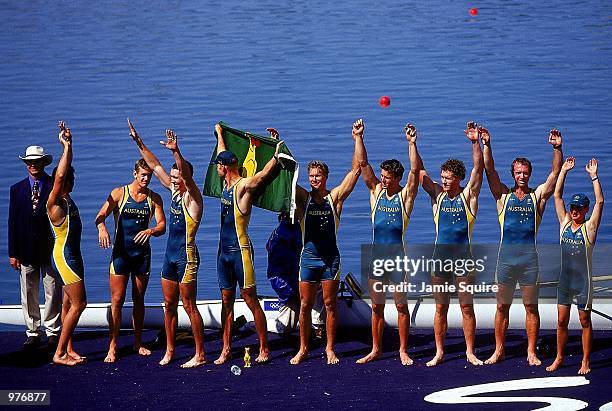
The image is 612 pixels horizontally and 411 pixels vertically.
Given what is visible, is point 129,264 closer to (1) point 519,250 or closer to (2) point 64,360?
(2) point 64,360

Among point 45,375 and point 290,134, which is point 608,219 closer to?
point 290,134

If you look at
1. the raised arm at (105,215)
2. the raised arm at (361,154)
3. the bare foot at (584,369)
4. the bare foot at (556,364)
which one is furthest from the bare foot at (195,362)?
the bare foot at (584,369)

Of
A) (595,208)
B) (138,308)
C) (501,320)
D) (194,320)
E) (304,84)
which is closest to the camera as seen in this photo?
(595,208)

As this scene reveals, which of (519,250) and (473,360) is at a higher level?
(519,250)

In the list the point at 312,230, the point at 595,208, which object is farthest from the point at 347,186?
the point at 595,208

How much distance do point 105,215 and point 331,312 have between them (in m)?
2.15

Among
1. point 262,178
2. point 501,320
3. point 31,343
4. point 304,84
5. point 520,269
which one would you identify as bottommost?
point 31,343

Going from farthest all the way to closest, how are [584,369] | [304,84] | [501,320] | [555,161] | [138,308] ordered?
[304,84] → [138,308] → [501,320] → [555,161] → [584,369]

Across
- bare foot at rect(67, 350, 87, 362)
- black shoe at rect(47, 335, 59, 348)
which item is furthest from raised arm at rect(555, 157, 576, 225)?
black shoe at rect(47, 335, 59, 348)

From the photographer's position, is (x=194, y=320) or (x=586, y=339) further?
(x=194, y=320)

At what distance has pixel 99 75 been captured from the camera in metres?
29.8

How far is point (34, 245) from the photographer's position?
11547mm

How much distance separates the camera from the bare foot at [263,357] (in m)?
11.1

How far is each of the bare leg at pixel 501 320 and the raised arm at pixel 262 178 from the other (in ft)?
7.26
